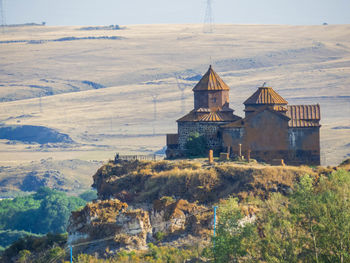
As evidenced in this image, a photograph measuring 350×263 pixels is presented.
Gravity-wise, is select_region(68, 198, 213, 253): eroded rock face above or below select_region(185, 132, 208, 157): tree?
below

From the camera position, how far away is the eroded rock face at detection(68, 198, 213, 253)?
53.6 m

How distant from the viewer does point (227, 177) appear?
193 feet

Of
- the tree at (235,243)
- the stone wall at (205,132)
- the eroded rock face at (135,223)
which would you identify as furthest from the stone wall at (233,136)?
the tree at (235,243)

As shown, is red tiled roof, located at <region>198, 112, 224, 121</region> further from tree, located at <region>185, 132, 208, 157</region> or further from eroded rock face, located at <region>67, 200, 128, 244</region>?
eroded rock face, located at <region>67, 200, 128, 244</region>

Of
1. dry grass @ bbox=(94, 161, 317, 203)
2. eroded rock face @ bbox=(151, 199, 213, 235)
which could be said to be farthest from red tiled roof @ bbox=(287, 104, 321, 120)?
eroded rock face @ bbox=(151, 199, 213, 235)

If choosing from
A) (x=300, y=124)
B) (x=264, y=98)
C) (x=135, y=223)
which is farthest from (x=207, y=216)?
(x=264, y=98)

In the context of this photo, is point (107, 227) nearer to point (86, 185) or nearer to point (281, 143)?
point (281, 143)

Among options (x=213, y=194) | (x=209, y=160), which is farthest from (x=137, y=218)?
(x=209, y=160)

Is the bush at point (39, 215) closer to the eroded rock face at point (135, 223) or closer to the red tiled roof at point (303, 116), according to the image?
the red tiled roof at point (303, 116)

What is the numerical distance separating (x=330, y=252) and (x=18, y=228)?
79464 millimetres

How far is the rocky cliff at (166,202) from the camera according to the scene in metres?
53.8

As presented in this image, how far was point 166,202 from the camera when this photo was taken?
56.4 metres

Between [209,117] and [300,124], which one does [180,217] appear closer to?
[209,117]

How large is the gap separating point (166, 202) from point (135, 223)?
311 centimetres
